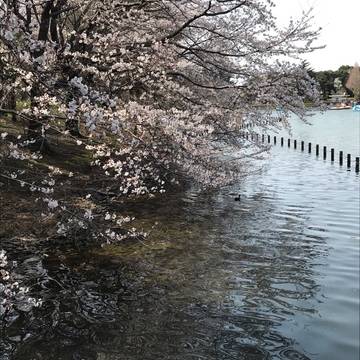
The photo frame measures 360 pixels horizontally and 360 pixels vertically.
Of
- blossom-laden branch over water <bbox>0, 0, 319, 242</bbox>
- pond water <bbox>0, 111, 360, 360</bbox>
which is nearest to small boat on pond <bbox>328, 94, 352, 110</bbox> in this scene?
blossom-laden branch over water <bbox>0, 0, 319, 242</bbox>

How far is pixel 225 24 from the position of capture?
17.8m

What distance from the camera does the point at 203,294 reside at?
9242mm

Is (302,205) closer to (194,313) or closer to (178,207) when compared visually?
(178,207)

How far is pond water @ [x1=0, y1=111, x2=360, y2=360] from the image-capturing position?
717 cm

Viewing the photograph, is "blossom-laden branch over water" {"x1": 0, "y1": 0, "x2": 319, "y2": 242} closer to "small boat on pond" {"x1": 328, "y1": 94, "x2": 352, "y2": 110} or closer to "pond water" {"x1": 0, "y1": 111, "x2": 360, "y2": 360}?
"pond water" {"x1": 0, "y1": 111, "x2": 360, "y2": 360}

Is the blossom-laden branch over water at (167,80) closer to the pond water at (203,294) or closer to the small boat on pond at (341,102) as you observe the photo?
the pond water at (203,294)

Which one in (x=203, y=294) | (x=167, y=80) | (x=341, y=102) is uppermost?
(x=341, y=102)

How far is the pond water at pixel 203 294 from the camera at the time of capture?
7172 millimetres

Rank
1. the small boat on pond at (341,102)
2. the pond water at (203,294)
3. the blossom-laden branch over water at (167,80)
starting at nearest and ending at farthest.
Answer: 1. the pond water at (203,294)
2. the blossom-laden branch over water at (167,80)
3. the small boat on pond at (341,102)

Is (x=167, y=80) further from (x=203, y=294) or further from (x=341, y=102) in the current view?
(x=341, y=102)

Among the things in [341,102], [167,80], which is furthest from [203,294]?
[341,102]

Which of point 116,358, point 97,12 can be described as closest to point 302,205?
point 97,12

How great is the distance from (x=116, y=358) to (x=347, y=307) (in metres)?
4.16

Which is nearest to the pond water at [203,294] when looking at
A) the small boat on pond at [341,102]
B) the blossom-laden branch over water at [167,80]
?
the blossom-laden branch over water at [167,80]
